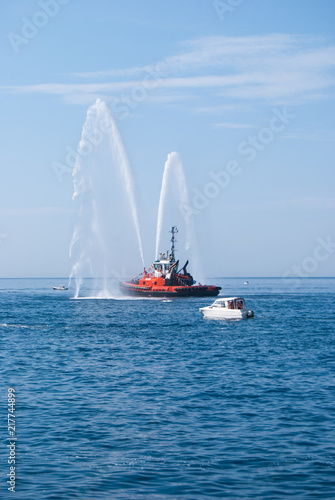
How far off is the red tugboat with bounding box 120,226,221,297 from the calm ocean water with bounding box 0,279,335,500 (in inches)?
2668

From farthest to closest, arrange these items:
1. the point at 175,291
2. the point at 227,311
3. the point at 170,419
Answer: the point at 175,291 → the point at 227,311 → the point at 170,419

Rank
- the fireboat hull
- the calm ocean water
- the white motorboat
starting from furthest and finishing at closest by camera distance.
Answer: the fireboat hull → the white motorboat → the calm ocean water

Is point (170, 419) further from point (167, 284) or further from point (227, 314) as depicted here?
point (167, 284)

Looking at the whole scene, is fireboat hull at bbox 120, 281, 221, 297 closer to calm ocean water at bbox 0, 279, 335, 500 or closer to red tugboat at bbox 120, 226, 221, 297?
red tugboat at bbox 120, 226, 221, 297

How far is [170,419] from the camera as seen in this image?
2603 centimetres

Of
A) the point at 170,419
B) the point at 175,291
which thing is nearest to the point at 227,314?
the point at 175,291

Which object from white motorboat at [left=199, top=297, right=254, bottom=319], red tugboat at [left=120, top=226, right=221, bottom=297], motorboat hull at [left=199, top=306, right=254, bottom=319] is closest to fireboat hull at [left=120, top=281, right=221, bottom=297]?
red tugboat at [left=120, top=226, right=221, bottom=297]

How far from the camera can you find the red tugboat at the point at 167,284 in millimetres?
121000

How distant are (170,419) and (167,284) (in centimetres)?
9747

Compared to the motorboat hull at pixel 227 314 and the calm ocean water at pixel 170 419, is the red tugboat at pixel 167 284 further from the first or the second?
the calm ocean water at pixel 170 419

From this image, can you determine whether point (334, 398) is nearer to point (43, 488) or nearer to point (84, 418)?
point (84, 418)

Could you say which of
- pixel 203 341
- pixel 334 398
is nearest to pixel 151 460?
pixel 334 398

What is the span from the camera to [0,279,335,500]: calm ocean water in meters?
18.8

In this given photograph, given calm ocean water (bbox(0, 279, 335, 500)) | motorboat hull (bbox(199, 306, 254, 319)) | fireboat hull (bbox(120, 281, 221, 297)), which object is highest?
fireboat hull (bbox(120, 281, 221, 297))
